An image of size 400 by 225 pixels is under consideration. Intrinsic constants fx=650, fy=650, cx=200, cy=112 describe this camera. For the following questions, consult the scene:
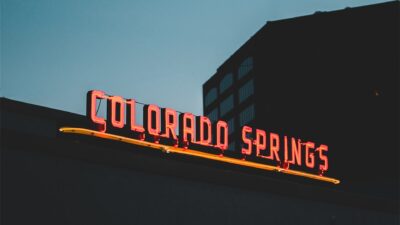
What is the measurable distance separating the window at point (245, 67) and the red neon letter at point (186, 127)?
211ft

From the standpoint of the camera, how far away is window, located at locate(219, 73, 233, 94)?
359 ft

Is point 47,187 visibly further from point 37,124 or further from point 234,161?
point 234,161

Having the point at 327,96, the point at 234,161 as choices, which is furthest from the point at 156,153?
the point at 327,96

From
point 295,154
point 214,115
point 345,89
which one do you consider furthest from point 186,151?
point 214,115

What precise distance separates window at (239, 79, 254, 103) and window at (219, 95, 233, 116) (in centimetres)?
645

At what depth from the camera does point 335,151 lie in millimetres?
53344

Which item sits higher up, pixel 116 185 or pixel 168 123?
A: pixel 168 123

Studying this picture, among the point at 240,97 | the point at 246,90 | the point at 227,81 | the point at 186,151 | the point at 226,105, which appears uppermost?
the point at 227,81

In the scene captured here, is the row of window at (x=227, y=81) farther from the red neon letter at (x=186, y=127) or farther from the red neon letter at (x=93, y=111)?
the red neon letter at (x=93, y=111)

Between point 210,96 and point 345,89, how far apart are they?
6233cm

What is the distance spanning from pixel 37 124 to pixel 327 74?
131ft

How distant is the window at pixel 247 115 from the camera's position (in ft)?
319

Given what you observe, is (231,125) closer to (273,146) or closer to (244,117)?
(244,117)

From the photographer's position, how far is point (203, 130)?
31453mm
